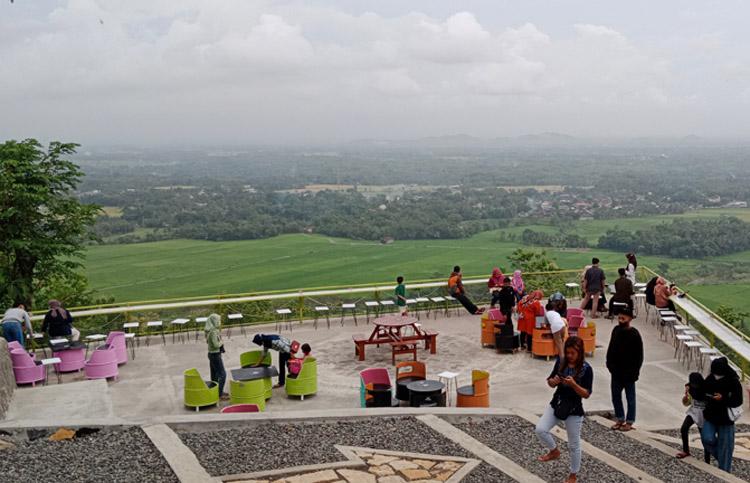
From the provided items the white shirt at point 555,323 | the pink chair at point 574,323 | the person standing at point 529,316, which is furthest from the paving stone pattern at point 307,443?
the pink chair at point 574,323

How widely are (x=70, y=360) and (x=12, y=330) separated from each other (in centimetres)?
129

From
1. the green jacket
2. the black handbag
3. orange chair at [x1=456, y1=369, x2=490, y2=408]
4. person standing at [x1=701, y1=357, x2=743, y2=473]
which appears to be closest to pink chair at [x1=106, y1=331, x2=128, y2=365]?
the green jacket

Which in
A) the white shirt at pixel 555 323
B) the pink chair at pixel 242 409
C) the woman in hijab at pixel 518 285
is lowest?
the pink chair at pixel 242 409

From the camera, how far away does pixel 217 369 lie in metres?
11.9

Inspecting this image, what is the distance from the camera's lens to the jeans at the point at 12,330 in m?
13.4

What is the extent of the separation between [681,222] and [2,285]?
285 ft

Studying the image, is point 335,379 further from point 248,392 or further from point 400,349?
point 248,392

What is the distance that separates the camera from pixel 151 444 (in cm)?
800

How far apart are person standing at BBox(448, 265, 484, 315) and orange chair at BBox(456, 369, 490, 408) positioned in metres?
6.87

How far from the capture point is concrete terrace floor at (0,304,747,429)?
1097 cm

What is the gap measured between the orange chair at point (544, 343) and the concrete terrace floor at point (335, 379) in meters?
0.18

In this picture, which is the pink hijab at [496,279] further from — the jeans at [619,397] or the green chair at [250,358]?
the jeans at [619,397]

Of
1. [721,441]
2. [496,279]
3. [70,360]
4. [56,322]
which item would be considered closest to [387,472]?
[721,441]

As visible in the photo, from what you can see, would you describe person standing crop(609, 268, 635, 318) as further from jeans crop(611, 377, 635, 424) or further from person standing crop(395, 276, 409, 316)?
jeans crop(611, 377, 635, 424)
